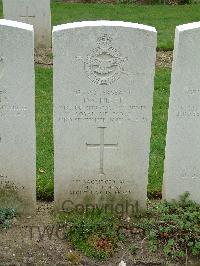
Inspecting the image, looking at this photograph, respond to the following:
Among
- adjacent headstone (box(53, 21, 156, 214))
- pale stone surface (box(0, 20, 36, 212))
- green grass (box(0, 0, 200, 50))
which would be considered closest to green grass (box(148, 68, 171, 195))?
adjacent headstone (box(53, 21, 156, 214))

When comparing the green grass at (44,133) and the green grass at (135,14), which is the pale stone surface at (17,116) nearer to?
the green grass at (44,133)

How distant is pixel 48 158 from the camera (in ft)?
24.3

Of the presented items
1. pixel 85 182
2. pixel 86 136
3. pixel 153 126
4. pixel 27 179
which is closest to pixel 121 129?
pixel 86 136

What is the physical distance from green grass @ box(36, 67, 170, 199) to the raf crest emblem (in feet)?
5.61

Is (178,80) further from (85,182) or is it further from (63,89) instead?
(85,182)

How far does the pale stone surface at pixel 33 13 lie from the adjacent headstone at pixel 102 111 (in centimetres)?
646

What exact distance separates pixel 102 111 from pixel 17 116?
0.89 m

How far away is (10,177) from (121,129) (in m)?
1.34

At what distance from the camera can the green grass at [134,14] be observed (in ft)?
45.3

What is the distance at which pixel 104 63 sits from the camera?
5617 millimetres

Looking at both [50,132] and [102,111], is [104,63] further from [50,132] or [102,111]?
[50,132]

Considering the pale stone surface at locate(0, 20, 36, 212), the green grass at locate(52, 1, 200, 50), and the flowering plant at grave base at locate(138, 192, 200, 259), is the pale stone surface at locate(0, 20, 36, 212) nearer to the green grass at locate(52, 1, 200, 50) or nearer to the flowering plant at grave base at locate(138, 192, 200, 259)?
the flowering plant at grave base at locate(138, 192, 200, 259)

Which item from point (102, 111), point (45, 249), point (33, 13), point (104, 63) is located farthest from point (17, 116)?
point (33, 13)

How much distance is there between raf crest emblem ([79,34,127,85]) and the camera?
5.52 m
